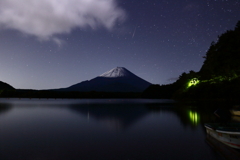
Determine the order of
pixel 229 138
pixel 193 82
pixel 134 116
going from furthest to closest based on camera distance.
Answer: pixel 193 82 < pixel 134 116 < pixel 229 138

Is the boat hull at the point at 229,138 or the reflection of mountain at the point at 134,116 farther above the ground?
the boat hull at the point at 229,138

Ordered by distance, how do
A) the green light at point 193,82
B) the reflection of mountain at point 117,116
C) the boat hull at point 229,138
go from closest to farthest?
the boat hull at point 229,138 < the reflection of mountain at point 117,116 < the green light at point 193,82

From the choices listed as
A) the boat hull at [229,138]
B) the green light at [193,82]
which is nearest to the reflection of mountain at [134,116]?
the boat hull at [229,138]

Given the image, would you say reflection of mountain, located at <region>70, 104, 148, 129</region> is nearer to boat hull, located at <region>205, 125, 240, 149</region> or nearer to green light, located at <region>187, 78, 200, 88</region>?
boat hull, located at <region>205, 125, 240, 149</region>

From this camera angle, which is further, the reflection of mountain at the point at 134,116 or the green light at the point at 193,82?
the green light at the point at 193,82

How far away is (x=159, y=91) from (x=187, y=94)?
8062cm

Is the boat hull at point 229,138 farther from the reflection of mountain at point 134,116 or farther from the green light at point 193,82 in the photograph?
the green light at point 193,82

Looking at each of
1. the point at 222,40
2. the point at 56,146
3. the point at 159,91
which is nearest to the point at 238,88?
the point at 222,40

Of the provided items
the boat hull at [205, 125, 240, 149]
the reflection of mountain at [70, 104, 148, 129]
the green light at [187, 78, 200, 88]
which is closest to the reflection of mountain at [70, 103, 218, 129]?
→ the reflection of mountain at [70, 104, 148, 129]

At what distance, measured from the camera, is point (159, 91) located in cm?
14925

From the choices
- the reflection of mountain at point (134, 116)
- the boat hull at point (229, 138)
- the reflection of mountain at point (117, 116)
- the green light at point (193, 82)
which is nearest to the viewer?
the boat hull at point (229, 138)

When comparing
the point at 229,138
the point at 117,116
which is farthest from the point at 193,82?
the point at 229,138

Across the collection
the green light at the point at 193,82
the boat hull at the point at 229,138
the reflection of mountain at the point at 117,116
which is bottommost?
the reflection of mountain at the point at 117,116

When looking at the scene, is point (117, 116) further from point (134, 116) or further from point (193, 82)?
point (193, 82)
